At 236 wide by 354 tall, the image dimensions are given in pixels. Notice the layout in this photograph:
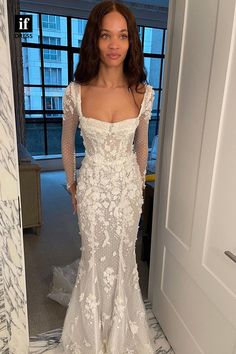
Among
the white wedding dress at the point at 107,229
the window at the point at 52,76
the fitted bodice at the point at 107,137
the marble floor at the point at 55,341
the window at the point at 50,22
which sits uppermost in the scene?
the window at the point at 50,22

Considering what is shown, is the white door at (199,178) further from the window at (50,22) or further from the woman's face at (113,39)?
the window at (50,22)

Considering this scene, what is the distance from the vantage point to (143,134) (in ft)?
4.65

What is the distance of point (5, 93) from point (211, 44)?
2.63ft

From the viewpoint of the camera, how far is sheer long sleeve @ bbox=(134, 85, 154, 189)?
132 cm

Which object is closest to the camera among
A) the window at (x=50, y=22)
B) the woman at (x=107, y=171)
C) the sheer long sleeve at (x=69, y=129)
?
the woman at (x=107, y=171)

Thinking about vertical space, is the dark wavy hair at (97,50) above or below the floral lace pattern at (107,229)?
above

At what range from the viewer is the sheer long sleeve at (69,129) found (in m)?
1.28

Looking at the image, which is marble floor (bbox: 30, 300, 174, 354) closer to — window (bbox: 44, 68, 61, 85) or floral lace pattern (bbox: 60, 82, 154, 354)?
floral lace pattern (bbox: 60, 82, 154, 354)

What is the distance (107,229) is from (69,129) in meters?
0.51

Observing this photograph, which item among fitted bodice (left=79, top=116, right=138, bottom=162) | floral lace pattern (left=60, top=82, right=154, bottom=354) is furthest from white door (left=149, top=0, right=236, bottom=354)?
fitted bodice (left=79, top=116, right=138, bottom=162)

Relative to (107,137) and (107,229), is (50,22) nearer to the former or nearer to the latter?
(107,137)

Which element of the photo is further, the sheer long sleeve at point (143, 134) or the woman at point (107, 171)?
the sheer long sleeve at point (143, 134)

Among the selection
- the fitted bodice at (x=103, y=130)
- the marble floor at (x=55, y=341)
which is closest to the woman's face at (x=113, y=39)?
the fitted bodice at (x=103, y=130)

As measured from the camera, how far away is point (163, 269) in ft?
5.46
